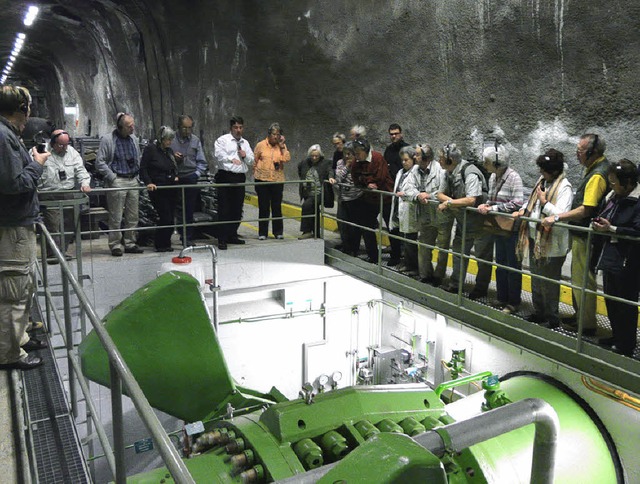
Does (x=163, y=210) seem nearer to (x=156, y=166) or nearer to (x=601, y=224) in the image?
(x=156, y=166)

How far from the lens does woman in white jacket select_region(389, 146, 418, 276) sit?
7539mm

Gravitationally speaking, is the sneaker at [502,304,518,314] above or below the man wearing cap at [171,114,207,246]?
below

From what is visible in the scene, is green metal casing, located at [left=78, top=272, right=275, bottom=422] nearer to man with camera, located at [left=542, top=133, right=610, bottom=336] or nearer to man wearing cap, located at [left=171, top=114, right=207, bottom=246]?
man with camera, located at [left=542, top=133, right=610, bottom=336]

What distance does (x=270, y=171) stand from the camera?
921 centimetres

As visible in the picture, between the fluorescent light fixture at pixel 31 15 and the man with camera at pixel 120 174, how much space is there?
48.2 feet

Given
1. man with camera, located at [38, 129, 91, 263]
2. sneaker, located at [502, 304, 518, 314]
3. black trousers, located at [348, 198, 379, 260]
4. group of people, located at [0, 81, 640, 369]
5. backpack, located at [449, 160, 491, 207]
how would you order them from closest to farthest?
1. group of people, located at [0, 81, 640, 369]
2. sneaker, located at [502, 304, 518, 314]
3. backpack, located at [449, 160, 491, 207]
4. man with camera, located at [38, 129, 91, 263]
5. black trousers, located at [348, 198, 379, 260]

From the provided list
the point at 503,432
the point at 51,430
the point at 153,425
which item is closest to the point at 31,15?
the point at 51,430

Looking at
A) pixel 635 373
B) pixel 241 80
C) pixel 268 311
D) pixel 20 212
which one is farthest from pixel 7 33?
pixel 635 373

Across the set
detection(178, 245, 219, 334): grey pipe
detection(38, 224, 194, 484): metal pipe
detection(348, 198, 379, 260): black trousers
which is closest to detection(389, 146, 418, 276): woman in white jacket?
detection(348, 198, 379, 260): black trousers

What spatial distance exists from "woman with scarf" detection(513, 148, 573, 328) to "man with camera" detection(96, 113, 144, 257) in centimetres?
499

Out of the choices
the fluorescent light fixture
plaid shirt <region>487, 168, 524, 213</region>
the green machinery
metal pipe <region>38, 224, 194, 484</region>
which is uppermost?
the fluorescent light fixture

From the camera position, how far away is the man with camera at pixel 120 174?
25.9 ft

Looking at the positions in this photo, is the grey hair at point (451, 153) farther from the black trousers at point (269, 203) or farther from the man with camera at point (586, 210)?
the black trousers at point (269, 203)

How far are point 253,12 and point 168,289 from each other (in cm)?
1165
